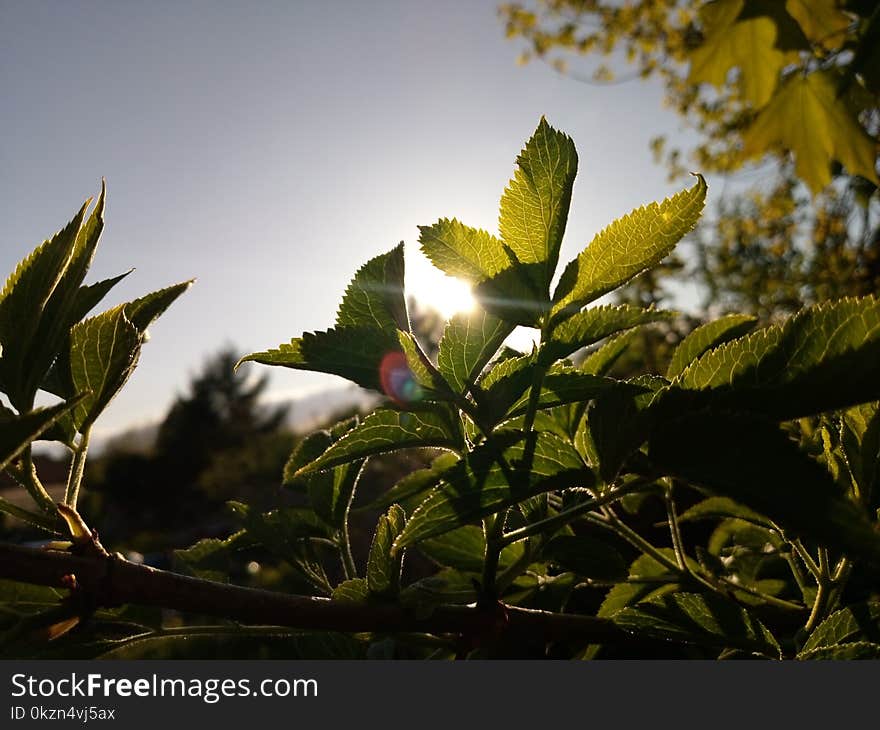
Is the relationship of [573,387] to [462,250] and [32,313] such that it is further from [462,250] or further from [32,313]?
[32,313]

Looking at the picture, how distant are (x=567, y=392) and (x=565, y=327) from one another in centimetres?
5

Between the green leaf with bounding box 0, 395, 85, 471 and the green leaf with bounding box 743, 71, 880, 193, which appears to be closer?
the green leaf with bounding box 0, 395, 85, 471

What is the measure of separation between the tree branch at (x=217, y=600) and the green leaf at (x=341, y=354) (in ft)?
0.55

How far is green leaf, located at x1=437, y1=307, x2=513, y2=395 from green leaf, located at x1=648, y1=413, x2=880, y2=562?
5.6 inches

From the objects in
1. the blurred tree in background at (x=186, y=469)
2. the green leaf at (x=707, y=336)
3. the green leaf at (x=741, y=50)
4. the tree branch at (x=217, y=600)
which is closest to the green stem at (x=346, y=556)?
the tree branch at (x=217, y=600)

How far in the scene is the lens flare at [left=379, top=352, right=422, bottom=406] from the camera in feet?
1.52

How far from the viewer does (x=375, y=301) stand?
491mm

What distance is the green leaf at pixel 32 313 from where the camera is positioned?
478 millimetres

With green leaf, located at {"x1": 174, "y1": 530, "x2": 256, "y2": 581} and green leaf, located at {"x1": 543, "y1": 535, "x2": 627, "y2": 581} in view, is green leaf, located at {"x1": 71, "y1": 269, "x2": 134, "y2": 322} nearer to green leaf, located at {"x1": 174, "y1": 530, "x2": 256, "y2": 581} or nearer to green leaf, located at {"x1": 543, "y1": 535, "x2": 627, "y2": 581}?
green leaf, located at {"x1": 174, "y1": 530, "x2": 256, "y2": 581}

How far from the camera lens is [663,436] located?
15.1 inches

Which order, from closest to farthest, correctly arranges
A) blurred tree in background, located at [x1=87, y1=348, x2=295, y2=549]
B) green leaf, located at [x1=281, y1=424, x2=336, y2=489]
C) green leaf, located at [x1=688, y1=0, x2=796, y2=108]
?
green leaf, located at [x1=281, y1=424, x2=336, y2=489] < green leaf, located at [x1=688, y1=0, x2=796, y2=108] < blurred tree in background, located at [x1=87, y1=348, x2=295, y2=549]

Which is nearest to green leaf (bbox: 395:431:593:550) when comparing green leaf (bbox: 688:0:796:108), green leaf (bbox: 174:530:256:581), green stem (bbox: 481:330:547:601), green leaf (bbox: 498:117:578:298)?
green stem (bbox: 481:330:547:601)

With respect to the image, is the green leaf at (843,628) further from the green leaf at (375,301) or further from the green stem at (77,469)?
the green stem at (77,469)

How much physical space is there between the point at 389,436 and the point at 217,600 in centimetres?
16
